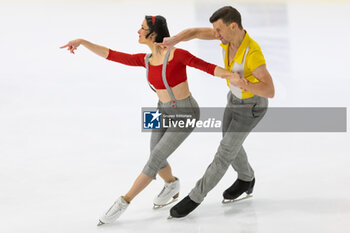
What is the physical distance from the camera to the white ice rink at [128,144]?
4.33 metres

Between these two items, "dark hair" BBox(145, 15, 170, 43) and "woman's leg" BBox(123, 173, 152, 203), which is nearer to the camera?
"dark hair" BBox(145, 15, 170, 43)

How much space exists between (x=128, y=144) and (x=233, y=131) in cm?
204

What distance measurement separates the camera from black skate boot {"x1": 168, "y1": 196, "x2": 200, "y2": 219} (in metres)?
4.26

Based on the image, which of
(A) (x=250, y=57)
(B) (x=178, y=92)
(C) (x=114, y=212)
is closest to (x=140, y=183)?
(C) (x=114, y=212)

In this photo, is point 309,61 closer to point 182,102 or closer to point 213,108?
point 213,108

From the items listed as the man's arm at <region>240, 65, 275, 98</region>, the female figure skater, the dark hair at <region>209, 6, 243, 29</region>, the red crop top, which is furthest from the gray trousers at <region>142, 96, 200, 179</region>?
the dark hair at <region>209, 6, 243, 29</region>

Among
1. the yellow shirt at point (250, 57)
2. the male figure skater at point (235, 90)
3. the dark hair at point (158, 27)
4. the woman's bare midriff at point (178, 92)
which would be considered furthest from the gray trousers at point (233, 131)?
the dark hair at point (158, 27)

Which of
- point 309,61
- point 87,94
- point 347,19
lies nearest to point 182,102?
point 87,94

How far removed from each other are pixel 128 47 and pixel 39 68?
78.4 inches

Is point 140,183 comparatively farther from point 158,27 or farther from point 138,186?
point 158,27

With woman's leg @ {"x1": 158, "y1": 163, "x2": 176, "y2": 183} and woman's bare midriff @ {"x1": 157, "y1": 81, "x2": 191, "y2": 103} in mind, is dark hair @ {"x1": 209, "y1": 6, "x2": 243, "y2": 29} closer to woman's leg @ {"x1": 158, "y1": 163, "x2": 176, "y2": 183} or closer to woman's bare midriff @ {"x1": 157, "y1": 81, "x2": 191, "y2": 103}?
woman's bare midriff @ {"x1": 157, "y1": 81, "x2": 191, "y2": 103}

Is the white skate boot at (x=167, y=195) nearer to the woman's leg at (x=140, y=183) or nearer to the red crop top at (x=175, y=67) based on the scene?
the woman's leg at (x=140, y=183)

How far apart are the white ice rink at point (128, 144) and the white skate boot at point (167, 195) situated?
0.09m

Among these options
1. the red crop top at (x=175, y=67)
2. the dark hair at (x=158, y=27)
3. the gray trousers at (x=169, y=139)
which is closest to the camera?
the red crop top at (x=175, y=67)
